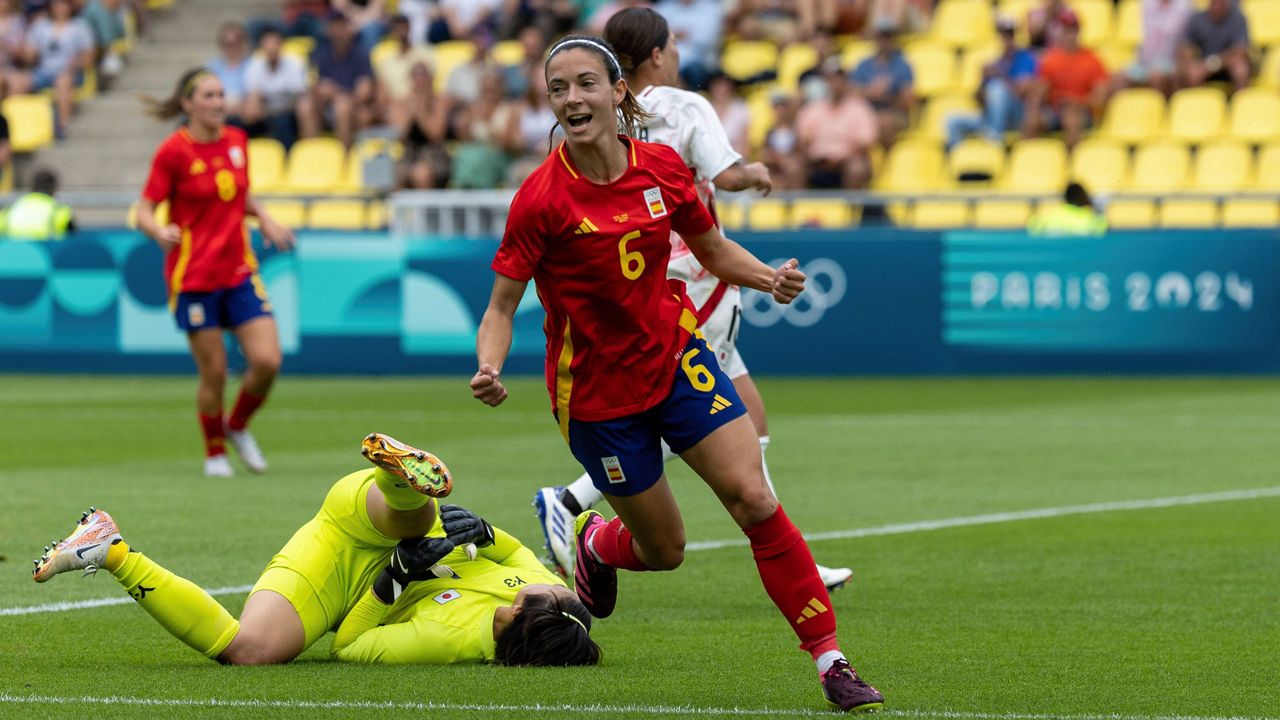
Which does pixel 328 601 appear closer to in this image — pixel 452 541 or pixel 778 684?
pixel 452 541

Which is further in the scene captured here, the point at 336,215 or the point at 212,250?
the point at 336,215

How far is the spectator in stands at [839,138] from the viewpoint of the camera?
22078mm

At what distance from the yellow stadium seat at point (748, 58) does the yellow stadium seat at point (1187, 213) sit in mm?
5769

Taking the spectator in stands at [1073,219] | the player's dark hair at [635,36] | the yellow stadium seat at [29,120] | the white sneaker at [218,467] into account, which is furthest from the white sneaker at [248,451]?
the yellow stadium seat at [29,120]

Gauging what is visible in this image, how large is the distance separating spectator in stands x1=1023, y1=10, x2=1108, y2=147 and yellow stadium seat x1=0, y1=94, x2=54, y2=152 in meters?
12.9

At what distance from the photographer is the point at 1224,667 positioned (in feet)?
21.2

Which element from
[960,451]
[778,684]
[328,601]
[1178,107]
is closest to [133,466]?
[960,451]

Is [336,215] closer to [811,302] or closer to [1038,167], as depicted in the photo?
[811,302]

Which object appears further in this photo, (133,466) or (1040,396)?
(1040,396)

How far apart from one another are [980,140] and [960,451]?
350 inches

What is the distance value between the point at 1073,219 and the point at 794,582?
14220 millimetres

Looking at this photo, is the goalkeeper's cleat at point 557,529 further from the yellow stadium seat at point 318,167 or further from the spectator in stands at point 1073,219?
the yellow stadium seat at point 318,167

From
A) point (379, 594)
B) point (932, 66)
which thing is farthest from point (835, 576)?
point (932, 66)

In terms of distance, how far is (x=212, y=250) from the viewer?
12.6 m
